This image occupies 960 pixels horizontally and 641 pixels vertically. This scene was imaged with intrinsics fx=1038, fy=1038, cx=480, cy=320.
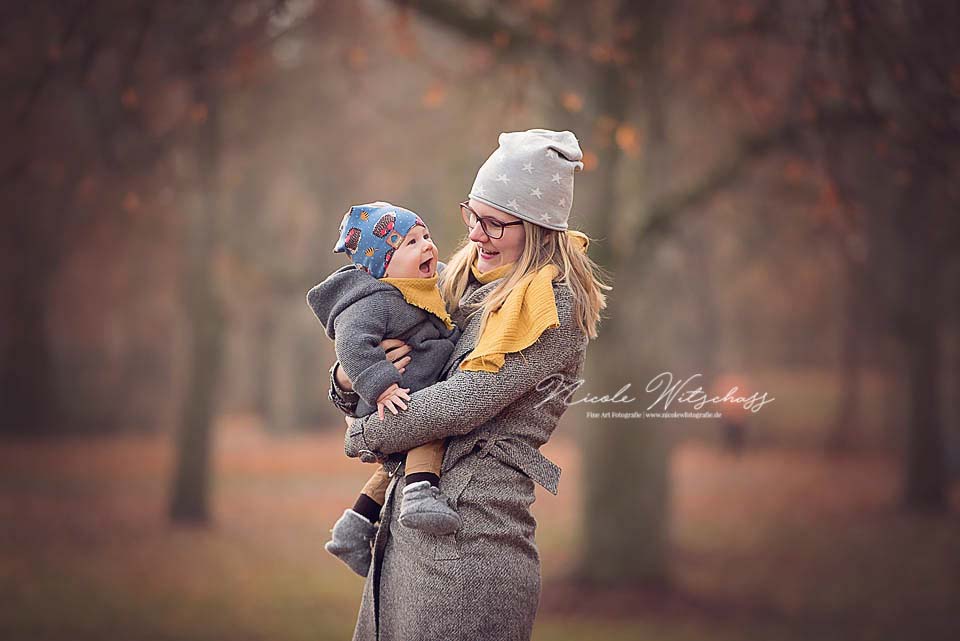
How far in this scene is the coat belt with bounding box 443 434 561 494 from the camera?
237 centimetres

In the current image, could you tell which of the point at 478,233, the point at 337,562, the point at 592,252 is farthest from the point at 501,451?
the point at 337,562

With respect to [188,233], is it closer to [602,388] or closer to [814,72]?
[602,388]

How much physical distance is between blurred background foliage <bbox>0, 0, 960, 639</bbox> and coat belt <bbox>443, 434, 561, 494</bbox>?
272cm

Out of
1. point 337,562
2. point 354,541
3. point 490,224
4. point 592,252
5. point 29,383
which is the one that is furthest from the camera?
point 29,383

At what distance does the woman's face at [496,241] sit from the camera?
2.43 meters

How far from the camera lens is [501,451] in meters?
2.37

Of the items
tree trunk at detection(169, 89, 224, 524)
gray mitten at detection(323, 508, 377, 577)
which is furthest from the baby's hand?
tree trunk at detection(169, 89, 224, 524)

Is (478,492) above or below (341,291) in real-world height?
below

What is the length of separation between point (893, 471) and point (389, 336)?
10.9 meters

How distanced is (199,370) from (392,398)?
745 centimetres

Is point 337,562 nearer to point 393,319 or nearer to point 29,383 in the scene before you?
point 29,383

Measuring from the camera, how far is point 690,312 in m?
13.8

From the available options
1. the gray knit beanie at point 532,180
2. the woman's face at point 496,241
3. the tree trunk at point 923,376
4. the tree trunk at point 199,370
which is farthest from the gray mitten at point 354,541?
the tree trunk at point 923,376

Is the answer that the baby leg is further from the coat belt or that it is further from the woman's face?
the woman's face
